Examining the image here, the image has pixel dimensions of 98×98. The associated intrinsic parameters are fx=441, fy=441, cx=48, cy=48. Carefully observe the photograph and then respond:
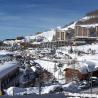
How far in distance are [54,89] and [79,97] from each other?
91.7 inches

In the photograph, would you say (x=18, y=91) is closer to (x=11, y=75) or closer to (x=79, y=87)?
(x=79, y=87)

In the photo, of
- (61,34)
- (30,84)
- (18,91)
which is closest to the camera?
(18,91)

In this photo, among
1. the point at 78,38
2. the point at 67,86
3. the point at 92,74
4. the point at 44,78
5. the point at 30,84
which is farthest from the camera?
the point at 78,38

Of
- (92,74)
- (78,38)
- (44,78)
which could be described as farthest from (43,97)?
(78,38)

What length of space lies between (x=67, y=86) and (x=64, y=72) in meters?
4.60

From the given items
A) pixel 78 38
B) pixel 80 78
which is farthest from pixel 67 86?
pixel 78 38

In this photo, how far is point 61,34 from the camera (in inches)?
3317

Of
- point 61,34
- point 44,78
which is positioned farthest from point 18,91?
point 61,34

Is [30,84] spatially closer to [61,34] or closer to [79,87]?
[79,87]

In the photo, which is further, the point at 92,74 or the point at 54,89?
the point at 92,74

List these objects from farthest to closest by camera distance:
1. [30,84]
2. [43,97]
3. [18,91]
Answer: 1. [30,84]
2. [18,91]
3. [43,97]

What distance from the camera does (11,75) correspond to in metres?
19.9

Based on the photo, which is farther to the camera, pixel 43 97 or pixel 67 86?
pixel 67 86

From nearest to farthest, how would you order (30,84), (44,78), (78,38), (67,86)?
(67,86) → (30,84) → (44,78) → (78,38)
